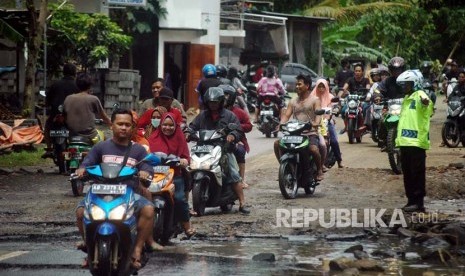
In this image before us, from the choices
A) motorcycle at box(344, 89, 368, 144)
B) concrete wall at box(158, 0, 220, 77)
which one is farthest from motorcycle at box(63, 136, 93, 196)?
concrete wall at box(158, 0, 220, 77)

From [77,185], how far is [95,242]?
6872 mm

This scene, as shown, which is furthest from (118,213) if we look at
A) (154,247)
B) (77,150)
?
(77,150)

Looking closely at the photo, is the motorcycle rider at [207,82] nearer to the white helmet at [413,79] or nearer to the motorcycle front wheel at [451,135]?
the white helmet at [413,79]

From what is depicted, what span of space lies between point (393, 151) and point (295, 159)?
3010 millimetres

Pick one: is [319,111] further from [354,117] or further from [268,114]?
[268,114]

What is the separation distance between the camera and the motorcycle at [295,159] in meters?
15.2

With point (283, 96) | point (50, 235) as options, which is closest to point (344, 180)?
point (50, 235)

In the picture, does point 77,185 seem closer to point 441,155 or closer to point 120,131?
point 120,131

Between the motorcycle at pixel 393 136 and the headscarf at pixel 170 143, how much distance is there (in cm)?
664

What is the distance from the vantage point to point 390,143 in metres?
17.8

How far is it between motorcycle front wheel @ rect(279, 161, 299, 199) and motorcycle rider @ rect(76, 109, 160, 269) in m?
5.46

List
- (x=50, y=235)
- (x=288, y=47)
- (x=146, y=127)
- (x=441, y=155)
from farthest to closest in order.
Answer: (x=288, y=47)
(x=441, y=155)
(x=146, y=127)
(x=50, y=235)

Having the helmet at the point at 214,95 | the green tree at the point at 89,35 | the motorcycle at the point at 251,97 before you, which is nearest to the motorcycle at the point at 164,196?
the helmet at the point at 214,95

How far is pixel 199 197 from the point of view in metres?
13.4
